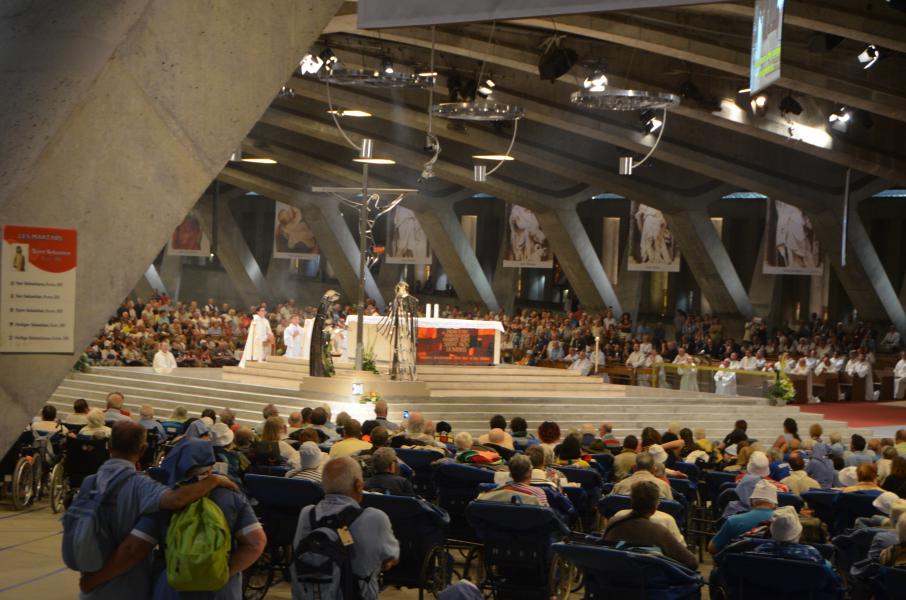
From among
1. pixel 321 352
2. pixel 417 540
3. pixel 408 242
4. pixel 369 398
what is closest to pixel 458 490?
pixel 417 540

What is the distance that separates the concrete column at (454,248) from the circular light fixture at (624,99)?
20.0m

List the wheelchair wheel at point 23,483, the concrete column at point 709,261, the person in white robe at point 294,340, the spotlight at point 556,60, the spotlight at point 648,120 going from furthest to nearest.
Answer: the concrete column at point 709,261 < the person in white robe at point 294,340 < the spotlight at point 648,120 < the spotlight at point 556,60 < the wheelchair wheel at point 23,483

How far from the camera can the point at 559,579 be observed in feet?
25.7

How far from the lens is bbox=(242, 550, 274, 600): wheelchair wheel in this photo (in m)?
7.84

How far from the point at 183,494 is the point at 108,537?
1.14 ft

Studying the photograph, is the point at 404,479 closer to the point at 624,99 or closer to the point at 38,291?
the point at 38,291

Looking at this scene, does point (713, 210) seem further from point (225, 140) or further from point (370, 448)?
point (225, 140)

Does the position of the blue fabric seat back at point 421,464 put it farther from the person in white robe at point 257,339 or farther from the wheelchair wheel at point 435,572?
the person in white robe at point 257,339

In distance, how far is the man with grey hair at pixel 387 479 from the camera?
299 inches

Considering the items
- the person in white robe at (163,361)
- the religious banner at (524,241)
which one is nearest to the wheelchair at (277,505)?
the person in white robe at (163,361)

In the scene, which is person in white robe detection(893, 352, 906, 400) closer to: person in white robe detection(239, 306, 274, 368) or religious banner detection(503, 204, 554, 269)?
religious banner detection(503, 204, 554, 269)

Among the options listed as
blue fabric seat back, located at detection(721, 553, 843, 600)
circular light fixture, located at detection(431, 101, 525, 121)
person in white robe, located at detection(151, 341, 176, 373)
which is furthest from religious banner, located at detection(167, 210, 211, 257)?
blue fabric seat back, located at detection(721, 553, 843, 600)

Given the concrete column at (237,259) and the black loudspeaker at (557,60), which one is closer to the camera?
the black loudspeaker at (557,60)

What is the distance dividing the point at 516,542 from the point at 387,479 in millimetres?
863
